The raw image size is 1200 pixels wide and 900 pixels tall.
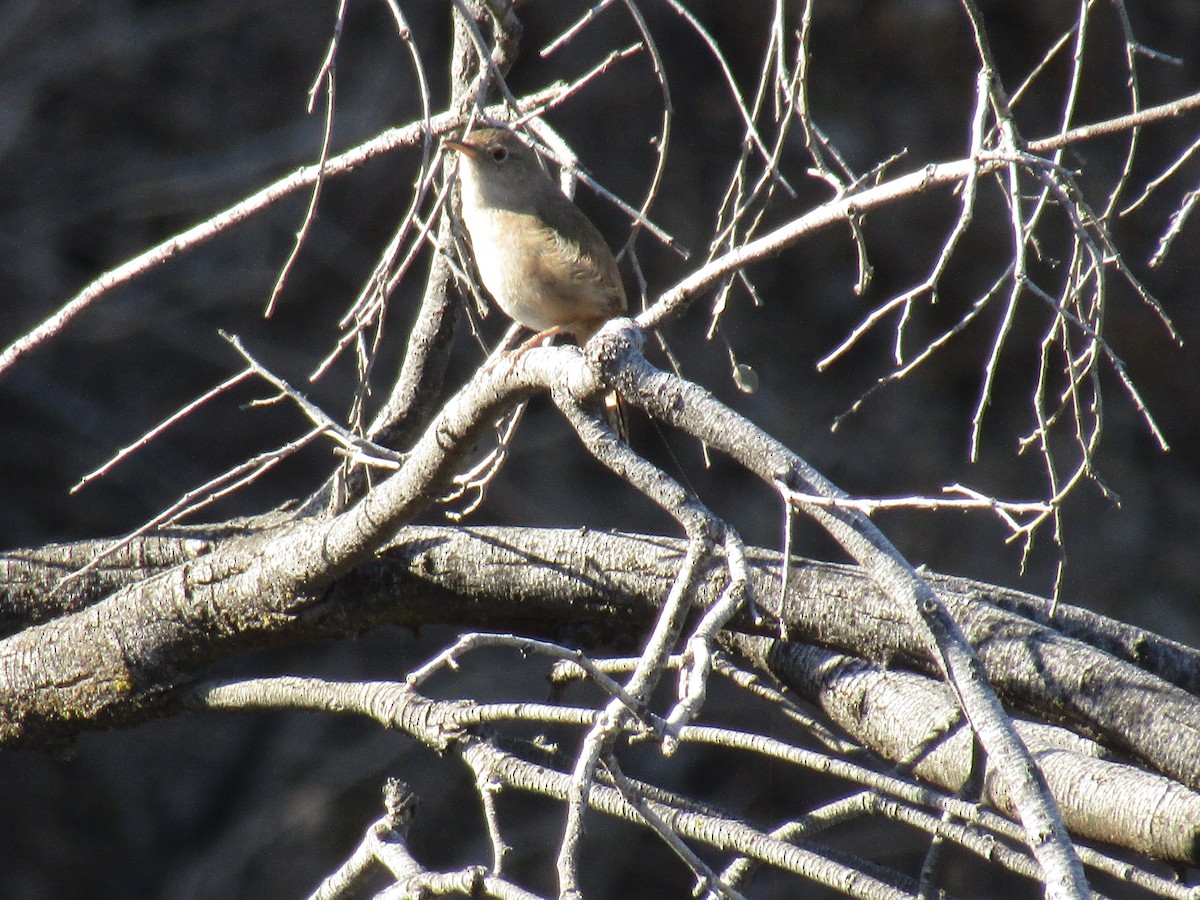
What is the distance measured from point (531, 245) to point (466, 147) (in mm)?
254

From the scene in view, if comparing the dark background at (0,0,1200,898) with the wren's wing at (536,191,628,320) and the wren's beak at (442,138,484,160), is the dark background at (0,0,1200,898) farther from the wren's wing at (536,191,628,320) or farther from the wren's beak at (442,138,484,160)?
the wren's beak at (442,138,484,160)

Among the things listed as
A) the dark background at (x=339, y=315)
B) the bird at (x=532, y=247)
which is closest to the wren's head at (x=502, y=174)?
the bird at (x=532, y=247)

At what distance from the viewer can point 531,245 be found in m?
3.02

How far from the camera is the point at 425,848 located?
217 inches

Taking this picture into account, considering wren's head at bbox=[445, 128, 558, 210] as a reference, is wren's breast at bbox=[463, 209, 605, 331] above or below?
below

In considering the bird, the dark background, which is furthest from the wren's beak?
the dark background

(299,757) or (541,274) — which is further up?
(541,274)

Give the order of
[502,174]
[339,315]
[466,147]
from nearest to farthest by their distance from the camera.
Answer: [466,147] → [502,174] → [339,315]

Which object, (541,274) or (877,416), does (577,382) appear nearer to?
(541,274)

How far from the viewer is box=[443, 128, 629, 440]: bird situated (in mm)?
2959

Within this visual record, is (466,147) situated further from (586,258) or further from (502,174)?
(586,258)

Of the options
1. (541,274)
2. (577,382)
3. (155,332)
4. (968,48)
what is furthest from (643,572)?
(968,48)

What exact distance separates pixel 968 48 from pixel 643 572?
476 centimetres

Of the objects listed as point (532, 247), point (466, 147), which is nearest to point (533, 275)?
point (532, 247)
